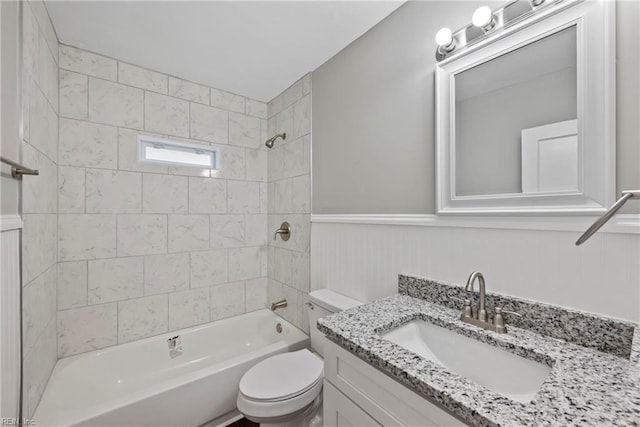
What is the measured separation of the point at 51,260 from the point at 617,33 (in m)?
2.74

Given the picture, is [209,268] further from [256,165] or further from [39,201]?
[39,201]

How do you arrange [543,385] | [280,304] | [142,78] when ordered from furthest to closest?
[280,304], [142,78], [543,385]

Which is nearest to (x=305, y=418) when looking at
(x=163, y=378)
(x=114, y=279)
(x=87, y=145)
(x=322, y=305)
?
(x=322, y=305)

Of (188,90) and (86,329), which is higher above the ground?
(188,90)

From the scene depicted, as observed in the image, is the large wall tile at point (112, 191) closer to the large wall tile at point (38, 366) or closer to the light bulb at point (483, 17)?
the large wall tile at point (38, 366)

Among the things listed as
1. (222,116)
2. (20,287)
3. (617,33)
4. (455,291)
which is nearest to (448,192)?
(455,291)

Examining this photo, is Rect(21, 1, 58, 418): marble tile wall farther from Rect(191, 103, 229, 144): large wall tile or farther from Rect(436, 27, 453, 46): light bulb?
Rect(436, 27, 453, 46): light bulb

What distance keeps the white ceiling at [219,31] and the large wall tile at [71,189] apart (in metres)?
0.83

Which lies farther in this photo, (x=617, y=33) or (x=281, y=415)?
(x=281, y=415)

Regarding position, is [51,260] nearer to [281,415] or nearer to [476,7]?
[281,415]

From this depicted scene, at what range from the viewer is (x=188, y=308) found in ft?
7.04

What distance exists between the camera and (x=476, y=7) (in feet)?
3.59

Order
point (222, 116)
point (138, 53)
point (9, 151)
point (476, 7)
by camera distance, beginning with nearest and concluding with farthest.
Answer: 1. point (9, 151)
2. point (476, 7)
3. point (138, 53)
4. point (222, 116)

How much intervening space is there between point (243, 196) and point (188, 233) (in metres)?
0.57
